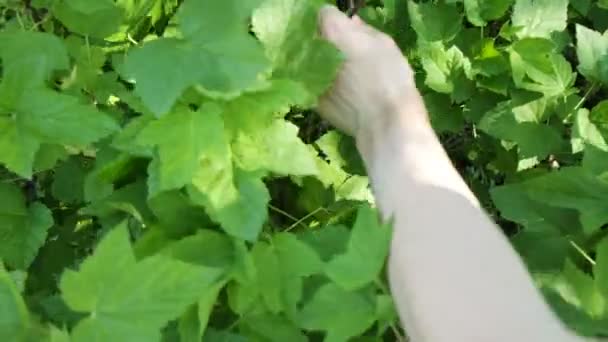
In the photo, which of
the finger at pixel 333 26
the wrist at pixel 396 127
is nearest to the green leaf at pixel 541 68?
the wrist at pixel 396 127

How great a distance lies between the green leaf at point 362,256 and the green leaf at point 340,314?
0.04 m

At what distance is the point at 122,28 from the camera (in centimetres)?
122

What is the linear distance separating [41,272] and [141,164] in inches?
13.1

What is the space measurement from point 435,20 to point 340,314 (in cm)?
53

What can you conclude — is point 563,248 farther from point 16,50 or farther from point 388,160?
point 16,50

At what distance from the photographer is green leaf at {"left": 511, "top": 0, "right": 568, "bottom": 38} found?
49.7 inches

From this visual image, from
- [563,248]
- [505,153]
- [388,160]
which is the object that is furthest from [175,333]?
[505,153]

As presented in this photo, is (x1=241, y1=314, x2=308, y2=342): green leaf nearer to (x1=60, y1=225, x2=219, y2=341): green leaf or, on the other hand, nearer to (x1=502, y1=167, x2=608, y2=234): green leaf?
(x1=60, y1=225, x2=219, y2=341): green leaf

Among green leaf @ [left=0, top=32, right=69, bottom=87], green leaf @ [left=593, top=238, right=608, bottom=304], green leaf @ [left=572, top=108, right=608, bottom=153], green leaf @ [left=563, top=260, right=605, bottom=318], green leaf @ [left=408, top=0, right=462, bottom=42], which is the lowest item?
green leaf @ [left=563, top=260, right=605, bottom=318]

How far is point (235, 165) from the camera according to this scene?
100 cm

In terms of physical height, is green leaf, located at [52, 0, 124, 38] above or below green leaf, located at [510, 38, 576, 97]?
above

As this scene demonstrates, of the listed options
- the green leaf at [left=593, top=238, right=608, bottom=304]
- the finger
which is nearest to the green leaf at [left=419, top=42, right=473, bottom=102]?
the finger

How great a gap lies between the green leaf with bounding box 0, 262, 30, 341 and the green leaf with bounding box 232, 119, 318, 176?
11.8 inches

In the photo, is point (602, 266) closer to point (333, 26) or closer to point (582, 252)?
point (582, 252)
